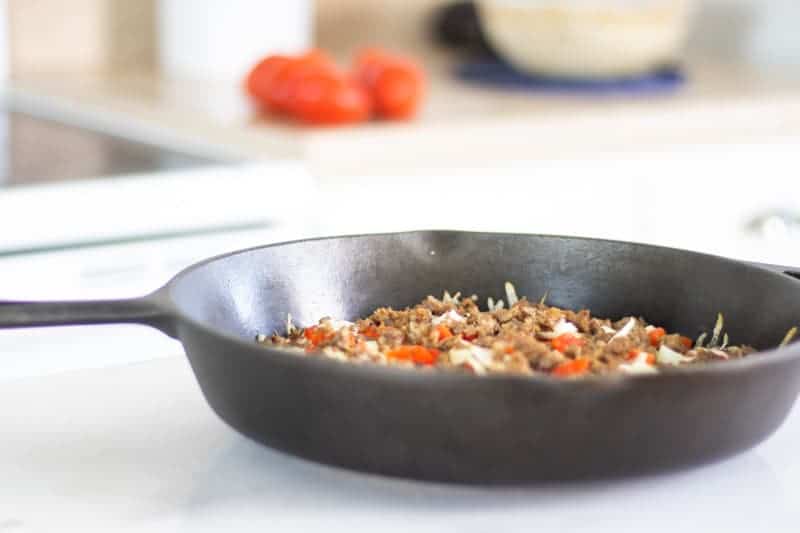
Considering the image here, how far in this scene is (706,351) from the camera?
808 millimetres

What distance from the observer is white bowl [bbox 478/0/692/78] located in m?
2.68

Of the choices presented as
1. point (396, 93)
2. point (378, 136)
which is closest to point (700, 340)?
point (378, 136)

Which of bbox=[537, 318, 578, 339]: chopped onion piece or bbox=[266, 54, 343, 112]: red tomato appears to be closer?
bbox=[537, 318, 578, 339]: chopped onion piece

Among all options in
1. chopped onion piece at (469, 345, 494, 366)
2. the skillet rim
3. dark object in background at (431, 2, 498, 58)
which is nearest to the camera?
the skillet rim

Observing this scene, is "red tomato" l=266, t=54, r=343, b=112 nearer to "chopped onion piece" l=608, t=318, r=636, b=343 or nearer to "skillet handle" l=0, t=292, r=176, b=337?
"chopped onion piece" l=608, t=318, r=636, b=343

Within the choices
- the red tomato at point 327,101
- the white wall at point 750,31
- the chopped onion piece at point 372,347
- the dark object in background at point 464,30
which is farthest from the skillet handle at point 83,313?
the white wall at point 750,31

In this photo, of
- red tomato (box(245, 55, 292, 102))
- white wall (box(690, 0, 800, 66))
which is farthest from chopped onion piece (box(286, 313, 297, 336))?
white wall (box(690, 0, 800, 66))

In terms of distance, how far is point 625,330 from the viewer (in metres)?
0.85

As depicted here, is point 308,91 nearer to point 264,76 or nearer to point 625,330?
point 264,76

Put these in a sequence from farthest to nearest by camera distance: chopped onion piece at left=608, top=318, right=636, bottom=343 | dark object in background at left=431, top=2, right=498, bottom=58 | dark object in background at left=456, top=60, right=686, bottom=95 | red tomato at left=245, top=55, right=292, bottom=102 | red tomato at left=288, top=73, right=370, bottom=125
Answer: dark object in background at left=431, top=2, right=498, bottom=58 → dark object in background at left=456, top=60, right=686, bottom=95 → red tomato at left=245, top=55, right=292, bottom=102 → red tomato at left=288, top=73, right=370, bottom=125 → chopped onion piece at left=608, top=318, right=636, bottom=343

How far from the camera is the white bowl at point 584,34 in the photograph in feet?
8.80

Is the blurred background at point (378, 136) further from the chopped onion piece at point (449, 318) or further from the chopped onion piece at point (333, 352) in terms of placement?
the chopped onion piece at point (333, 352)

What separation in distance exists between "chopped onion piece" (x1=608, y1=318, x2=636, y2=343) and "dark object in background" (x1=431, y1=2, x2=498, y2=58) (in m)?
2.32

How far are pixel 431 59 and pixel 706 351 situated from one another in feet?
7.92
